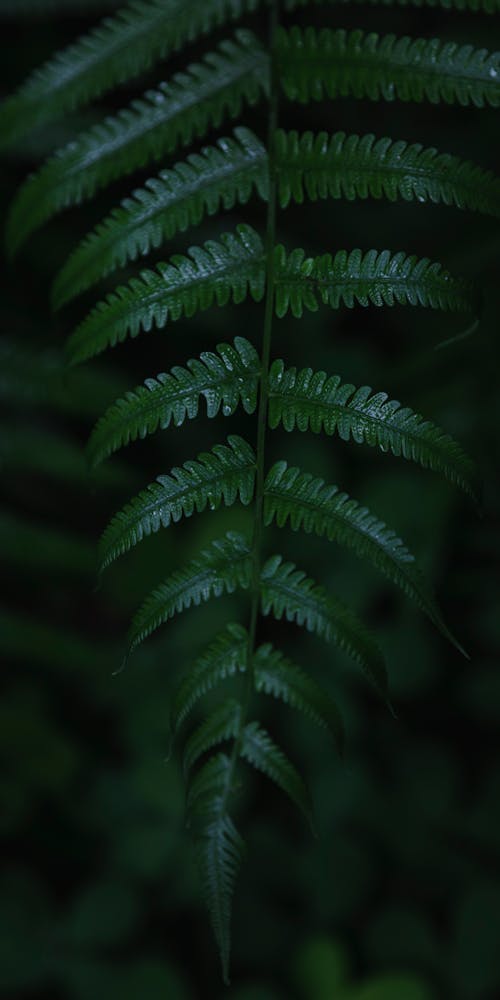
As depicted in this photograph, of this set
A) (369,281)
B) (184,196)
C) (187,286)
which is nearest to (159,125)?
(184,196)

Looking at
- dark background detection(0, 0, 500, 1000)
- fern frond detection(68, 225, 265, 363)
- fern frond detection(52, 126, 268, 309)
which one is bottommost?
dark background detection(0, 0, 500, 1000)

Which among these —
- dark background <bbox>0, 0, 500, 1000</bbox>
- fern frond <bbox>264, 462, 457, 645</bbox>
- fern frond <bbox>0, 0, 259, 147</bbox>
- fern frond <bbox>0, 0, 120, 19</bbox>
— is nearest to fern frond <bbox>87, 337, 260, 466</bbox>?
fern frond <bbox>264, 462, 457, 645</bbox>

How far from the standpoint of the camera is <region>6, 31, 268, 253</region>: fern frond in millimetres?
1532

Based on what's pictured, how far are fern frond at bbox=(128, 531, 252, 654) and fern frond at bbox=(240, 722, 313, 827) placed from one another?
0.21 metres

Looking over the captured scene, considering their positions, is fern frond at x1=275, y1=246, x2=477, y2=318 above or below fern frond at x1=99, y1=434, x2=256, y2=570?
above

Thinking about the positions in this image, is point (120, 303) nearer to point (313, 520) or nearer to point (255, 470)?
point (255, 470)

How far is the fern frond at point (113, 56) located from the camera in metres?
1.64

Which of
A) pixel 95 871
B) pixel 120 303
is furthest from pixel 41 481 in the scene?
pixel 120 303

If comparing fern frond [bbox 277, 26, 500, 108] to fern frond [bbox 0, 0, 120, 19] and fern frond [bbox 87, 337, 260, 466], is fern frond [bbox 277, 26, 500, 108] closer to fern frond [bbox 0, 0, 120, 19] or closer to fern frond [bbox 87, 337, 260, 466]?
fern frond [bbox 87, 337, 260, 466]

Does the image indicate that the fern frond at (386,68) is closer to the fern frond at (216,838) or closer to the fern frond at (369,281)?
the fern frond at (369,281)

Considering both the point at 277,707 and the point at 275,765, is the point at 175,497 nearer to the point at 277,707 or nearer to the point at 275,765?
the point at 275,765

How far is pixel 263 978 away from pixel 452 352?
1923 mm

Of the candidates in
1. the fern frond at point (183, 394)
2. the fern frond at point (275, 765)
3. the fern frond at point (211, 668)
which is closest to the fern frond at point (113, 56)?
the fern frond at point (183, 394)

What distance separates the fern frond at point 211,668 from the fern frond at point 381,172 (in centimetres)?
67
